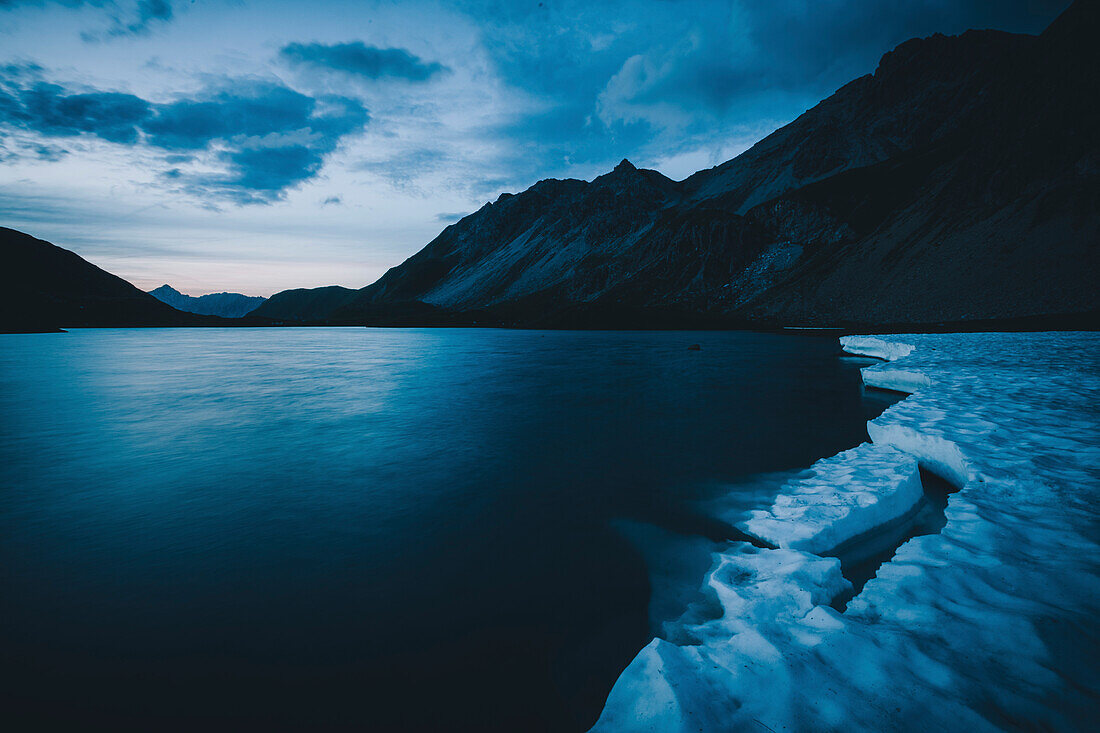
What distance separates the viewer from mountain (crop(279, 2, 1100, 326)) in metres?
68.5

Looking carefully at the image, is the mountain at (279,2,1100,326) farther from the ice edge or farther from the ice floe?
the ice floe

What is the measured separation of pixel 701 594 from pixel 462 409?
1586cm

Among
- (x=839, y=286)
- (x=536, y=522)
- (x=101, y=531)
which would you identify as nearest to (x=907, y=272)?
(x=839, y=286)

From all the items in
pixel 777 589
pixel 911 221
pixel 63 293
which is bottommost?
pixel 777 589

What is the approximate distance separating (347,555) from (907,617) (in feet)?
24.5

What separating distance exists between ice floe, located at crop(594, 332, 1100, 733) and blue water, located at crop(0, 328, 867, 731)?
118cm

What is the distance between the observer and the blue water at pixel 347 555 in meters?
4.57

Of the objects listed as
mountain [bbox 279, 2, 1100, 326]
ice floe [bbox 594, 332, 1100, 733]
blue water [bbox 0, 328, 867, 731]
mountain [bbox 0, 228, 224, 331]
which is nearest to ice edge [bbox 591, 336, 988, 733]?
ice floe [bbox 594, 332, 1100, 733]

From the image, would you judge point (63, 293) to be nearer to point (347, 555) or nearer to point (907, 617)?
point (347, 555)

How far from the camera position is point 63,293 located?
167375 millimetres

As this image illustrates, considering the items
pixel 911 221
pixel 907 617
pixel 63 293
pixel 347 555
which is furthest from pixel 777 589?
pixel 63 293

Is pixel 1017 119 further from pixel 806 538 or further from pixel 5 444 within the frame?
pixel 5 444

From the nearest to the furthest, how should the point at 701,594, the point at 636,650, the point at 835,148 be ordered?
1. the point at 636,650
2. the point at 701,594
3. the point at 835,148

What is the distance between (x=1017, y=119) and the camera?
88375 millimetres
